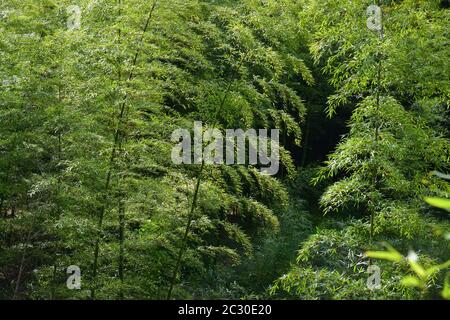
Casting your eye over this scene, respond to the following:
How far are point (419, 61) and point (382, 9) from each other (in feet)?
1.90

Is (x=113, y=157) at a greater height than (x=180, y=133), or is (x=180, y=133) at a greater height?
(x=180, y=133)

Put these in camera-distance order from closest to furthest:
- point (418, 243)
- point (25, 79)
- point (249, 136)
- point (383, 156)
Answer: point (383, 156), point (249, 136), point (25, 79), point (418, 243)

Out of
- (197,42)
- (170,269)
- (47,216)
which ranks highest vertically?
(197,42)

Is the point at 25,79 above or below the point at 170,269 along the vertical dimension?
above

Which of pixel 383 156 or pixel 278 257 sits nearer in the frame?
pixel 383 156

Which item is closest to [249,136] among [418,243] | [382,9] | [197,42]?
[197,42]

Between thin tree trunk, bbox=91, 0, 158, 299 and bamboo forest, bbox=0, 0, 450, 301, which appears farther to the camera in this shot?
thin tree trunk, bbox=91, 0, 158, 299

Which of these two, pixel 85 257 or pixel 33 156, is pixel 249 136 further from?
pixel 33 156

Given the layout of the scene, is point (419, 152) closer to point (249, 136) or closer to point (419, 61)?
point (419, 61)

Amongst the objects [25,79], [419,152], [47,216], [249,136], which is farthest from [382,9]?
[47,216]

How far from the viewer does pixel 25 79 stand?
476cm

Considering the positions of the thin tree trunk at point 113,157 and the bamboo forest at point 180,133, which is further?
the thin tree trunk at point 113,157

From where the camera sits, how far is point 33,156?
5.16m

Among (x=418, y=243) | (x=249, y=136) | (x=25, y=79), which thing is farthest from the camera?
(x=418, y=243)
